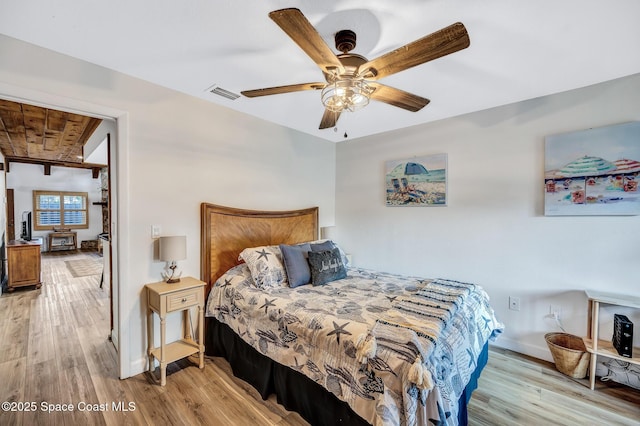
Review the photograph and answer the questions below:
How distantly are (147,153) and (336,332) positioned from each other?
7.32 feet

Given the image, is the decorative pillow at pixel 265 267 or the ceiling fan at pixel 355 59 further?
the decorative pillow at pixel 265 267

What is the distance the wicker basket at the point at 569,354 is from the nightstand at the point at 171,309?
3.24m

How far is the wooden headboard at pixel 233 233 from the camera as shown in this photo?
2.78 meters

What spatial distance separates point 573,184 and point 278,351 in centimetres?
301

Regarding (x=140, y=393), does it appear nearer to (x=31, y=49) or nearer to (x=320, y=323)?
(x=320, y=323)

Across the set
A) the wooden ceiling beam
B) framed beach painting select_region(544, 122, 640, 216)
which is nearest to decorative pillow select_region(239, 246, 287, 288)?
framed beach painting select_region(544, 122, 640, 216)

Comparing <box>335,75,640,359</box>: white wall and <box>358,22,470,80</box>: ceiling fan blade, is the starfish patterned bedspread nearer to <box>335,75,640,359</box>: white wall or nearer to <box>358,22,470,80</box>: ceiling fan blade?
<box>335,75,640,359</box>: white wall

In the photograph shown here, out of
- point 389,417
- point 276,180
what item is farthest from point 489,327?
point 276,180

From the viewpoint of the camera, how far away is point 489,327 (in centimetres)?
227

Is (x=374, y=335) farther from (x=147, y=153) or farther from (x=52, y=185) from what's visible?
(x=52, y=185)

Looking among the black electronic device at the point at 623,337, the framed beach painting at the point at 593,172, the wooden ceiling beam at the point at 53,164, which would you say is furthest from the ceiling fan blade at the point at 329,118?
the wooden ceiling beam at the point at 53,164

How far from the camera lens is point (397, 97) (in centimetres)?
194

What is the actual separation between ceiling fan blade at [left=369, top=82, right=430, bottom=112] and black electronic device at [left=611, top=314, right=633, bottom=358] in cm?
235

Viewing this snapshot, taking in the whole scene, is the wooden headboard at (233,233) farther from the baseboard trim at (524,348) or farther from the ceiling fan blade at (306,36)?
the baseboard trim at (524,348)
